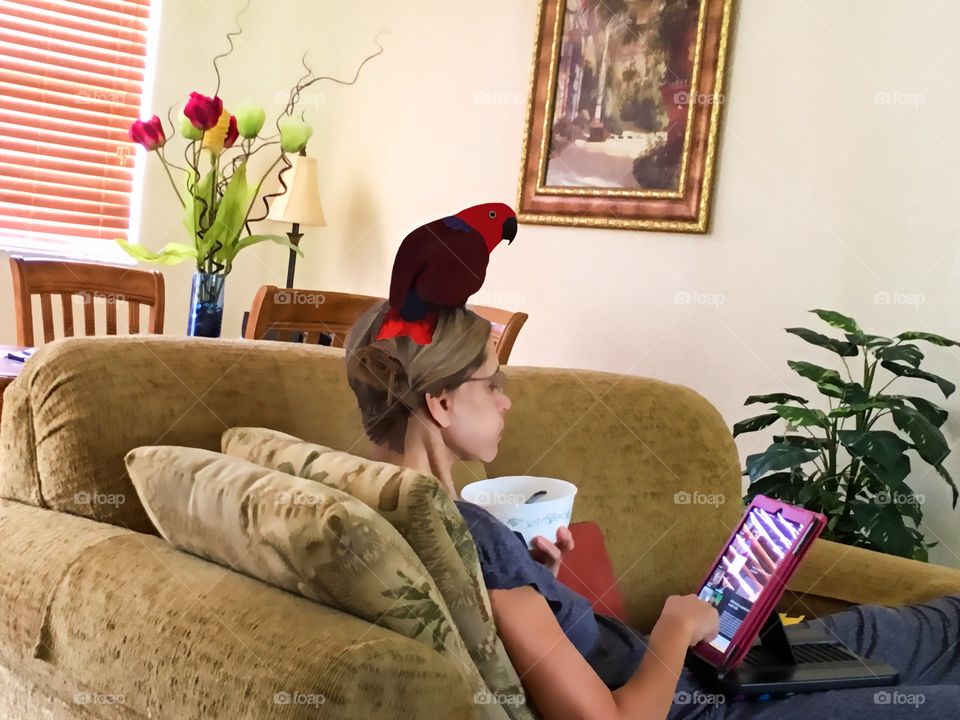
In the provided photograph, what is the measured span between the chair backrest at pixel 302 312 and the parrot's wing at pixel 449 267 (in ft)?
3.56

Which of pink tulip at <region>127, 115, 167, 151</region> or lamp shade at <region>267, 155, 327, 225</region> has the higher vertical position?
pink tulip at <region>127, 115, 167, 151</region>

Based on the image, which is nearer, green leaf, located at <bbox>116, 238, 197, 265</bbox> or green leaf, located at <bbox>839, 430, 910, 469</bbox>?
green leaf, located at <bbox>839, 430, 910, 469</bbox>

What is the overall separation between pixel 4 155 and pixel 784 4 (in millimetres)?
2934

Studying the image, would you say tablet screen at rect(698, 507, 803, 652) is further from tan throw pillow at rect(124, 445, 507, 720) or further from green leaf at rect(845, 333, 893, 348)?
green leaf at rect(845, 333, 893, 348)

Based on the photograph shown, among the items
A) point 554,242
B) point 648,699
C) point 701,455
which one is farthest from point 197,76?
point 648,699

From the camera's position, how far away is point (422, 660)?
895 mm

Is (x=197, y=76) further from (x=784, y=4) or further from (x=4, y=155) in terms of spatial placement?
(x=784, y=4)

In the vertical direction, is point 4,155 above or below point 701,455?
above
